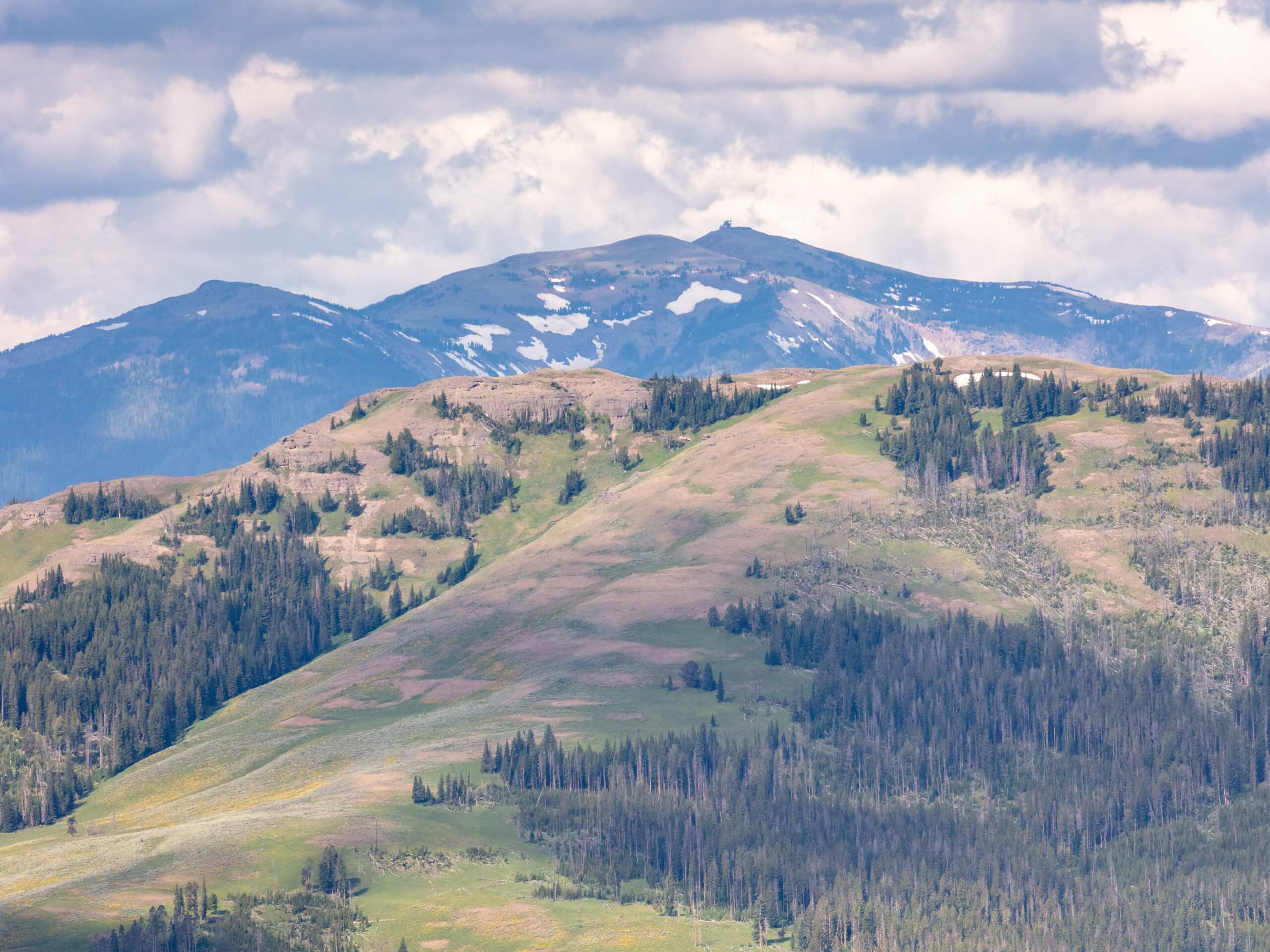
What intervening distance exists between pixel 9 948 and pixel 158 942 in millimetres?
14666

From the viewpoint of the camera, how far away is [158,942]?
19962 centimetres

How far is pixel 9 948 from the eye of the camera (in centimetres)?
19638
